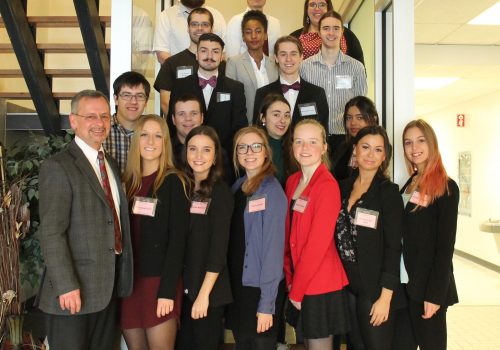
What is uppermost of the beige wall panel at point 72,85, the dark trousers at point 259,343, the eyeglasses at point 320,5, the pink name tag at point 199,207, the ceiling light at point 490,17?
the ceiling light at point 490,17

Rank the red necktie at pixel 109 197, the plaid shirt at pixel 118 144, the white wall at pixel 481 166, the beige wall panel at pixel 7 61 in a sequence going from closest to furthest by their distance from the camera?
1. the red necktie at pixel 109 197
2. the plaid shirt at pixel 118 144
3. the beige wall panel at pixel 7 61
4. the white wall at pixel 481 166

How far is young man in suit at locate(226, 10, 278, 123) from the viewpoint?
3.13 meters

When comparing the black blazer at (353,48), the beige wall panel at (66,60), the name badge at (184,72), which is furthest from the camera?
the beige wall panel at (66,60)

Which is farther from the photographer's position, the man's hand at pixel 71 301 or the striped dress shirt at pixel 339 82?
the striped dress shirt at pixel 339 82

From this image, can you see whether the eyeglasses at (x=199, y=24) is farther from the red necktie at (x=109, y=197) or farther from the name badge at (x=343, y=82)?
the red necktie at (x=109, y=197)

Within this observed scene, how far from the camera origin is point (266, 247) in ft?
6.74

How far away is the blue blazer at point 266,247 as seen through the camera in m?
2.04

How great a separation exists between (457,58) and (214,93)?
14.3 ft

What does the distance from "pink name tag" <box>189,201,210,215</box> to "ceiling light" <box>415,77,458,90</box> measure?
6265 mm

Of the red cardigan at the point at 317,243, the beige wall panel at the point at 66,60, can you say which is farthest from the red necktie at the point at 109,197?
the beige wall panel at the point at 66,60

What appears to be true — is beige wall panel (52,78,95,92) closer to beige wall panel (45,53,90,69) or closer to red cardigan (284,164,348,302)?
beige wall panel (45,53,90,69)

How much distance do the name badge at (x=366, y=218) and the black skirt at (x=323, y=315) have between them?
1.14 feet

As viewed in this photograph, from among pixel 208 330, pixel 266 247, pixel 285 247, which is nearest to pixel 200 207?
pixel 266 247

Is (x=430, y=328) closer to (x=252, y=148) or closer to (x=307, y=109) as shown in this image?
(x=252, y=148)
